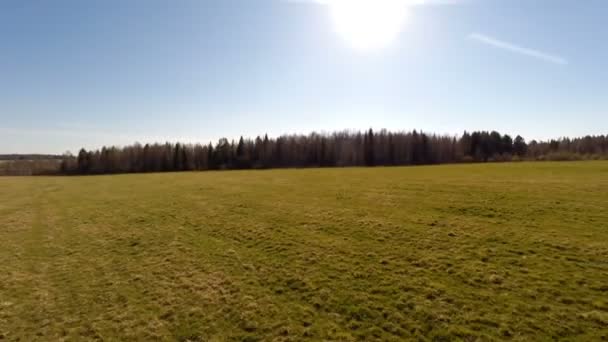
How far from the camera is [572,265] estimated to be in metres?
8.17

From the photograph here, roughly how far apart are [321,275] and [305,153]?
305ft

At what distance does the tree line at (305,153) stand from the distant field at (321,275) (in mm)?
79096

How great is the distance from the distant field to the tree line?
79.1m

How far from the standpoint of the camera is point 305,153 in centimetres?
10106

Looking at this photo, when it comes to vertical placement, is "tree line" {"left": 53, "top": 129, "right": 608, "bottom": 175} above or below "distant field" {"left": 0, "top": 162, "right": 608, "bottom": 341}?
above

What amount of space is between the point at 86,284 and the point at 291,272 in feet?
20.0

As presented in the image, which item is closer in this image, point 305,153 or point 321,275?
point 321,275

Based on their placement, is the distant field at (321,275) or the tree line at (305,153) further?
the tree line at (305,153)

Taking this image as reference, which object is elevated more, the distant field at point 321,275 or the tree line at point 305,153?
the tree line at point 305,153

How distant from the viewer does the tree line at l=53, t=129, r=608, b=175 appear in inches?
3750

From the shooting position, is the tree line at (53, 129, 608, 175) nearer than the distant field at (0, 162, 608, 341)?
No

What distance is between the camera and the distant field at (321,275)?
19.8 ft

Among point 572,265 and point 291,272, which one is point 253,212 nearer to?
point 291,272

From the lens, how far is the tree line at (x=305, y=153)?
313 ft
